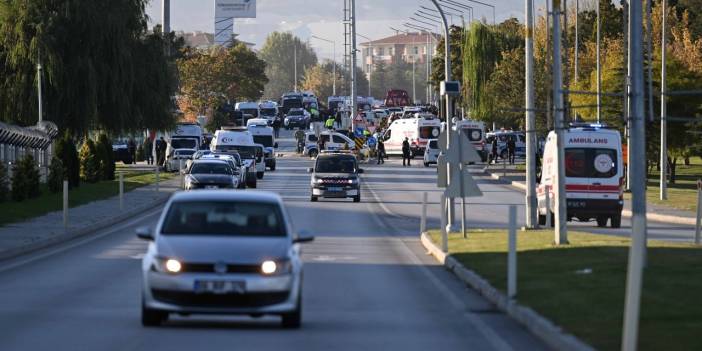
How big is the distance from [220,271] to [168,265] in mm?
546

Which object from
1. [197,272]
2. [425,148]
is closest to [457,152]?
[197,272]

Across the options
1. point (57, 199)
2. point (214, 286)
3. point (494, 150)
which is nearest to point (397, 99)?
point (494, 150)

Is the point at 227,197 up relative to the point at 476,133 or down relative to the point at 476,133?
down

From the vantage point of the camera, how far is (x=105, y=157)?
64.6 metres

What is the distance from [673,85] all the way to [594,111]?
571cm

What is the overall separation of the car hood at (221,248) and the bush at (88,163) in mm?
47231

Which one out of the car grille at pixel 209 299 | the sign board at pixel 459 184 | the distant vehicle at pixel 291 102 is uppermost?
the distant vehicle at pixel 291 102

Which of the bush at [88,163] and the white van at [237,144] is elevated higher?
the white van at [237,144]

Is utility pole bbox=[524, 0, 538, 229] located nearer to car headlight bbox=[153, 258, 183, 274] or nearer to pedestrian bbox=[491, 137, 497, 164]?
car headlight bbox=[153, 258, 183, 274]

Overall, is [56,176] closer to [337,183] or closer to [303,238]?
[337,183]

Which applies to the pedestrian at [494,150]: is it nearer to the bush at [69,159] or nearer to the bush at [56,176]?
the bush at [69,159]

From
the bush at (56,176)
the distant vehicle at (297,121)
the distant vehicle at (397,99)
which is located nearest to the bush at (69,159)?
the bush at (56,176)

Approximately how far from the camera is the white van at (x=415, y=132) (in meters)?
94.0

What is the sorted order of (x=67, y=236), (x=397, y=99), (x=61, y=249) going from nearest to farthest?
(x=61, y=249), (x=67, y=236), (x=397, y=99)
